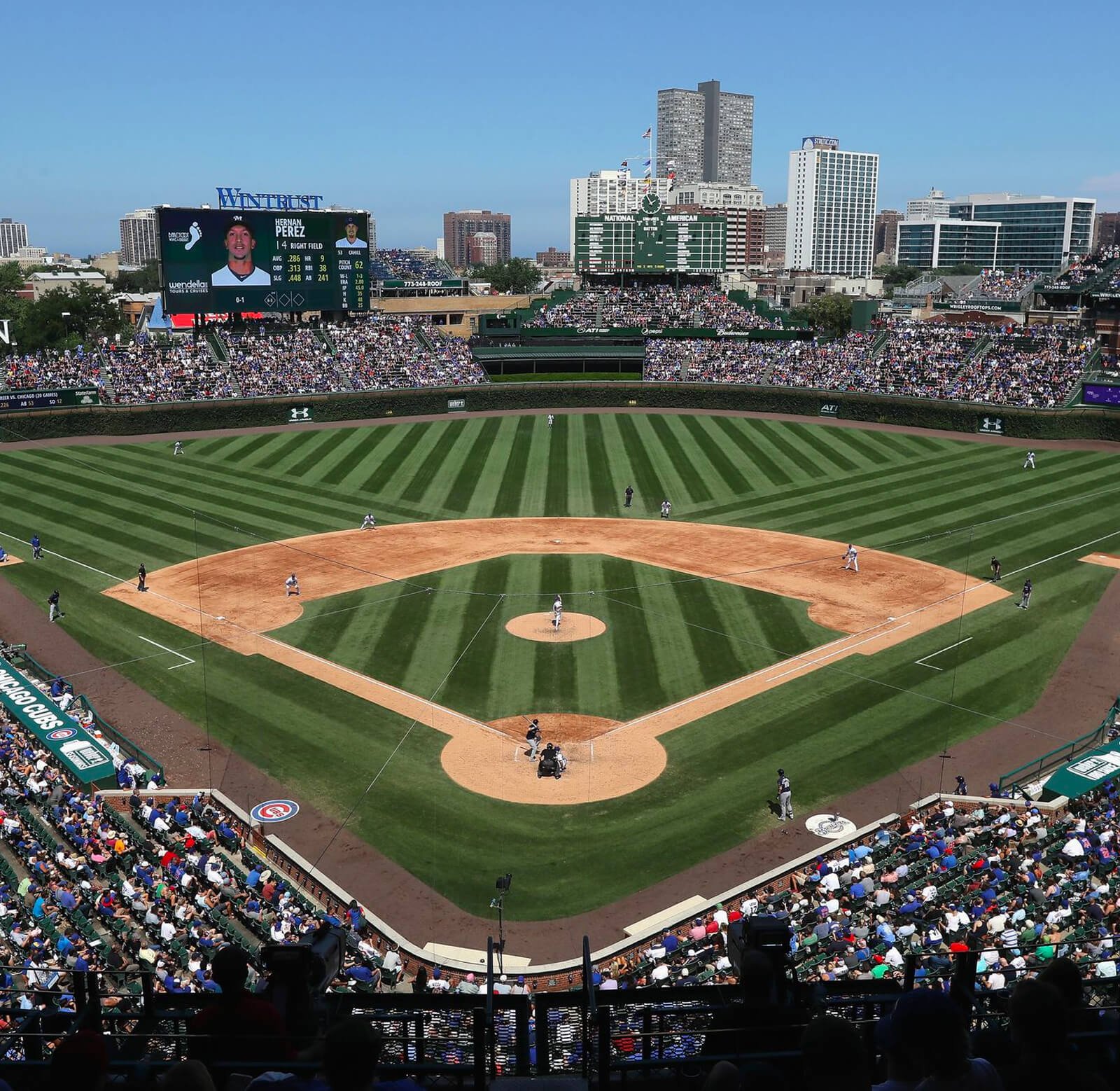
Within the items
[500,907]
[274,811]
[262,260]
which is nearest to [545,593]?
[274,811]

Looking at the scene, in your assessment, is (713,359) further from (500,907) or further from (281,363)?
(500,907)

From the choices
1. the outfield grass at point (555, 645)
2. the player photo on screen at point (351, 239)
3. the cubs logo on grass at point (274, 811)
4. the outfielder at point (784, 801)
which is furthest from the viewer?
the player photo on screen at point (351, 239)

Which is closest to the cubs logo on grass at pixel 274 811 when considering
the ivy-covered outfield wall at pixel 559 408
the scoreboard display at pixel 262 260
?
the ivy-covered outfield wall at pixel 559 408

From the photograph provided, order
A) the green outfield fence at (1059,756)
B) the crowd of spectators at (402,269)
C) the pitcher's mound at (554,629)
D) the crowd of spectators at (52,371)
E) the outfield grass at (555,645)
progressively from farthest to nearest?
the crowd of spectators at (402,269), the crowd of spectators at (52,371), the pitcher's mound at (554,629), the outfield grass at (555,645), the green outfield fence at (1059,756)

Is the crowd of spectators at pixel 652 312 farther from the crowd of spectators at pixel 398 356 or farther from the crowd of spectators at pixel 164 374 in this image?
the crowd of spectators at pixel 164 374

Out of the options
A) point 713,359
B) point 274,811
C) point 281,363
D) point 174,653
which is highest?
point 713,359
